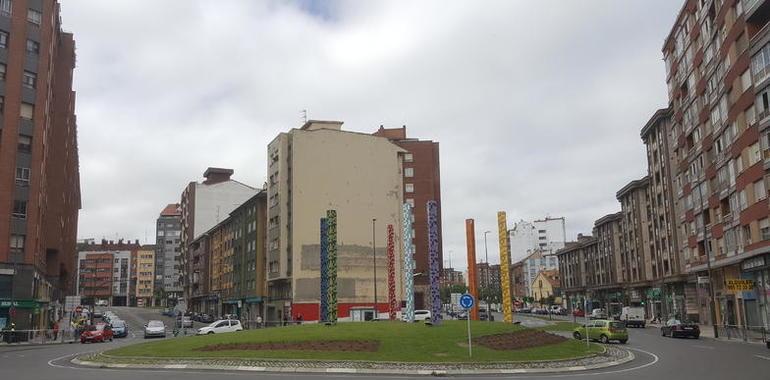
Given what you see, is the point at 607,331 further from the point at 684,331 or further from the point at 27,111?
the point at 27,111

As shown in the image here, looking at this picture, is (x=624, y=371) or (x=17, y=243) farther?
(x=17, y=243)

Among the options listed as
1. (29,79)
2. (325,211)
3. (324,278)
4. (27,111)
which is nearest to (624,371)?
(324,278)

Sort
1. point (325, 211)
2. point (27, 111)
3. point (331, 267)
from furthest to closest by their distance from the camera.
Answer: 1. point (325, 211)
2. point (27, 111)
3. point (331, 267)

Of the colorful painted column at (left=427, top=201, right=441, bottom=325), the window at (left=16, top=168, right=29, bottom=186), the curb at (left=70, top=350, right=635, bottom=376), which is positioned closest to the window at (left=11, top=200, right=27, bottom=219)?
the window at (left=16, top=168, right=29, bottom=186)

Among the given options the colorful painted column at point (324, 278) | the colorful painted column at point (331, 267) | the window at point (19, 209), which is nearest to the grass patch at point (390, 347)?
the colorful painted column at point (331, 267)

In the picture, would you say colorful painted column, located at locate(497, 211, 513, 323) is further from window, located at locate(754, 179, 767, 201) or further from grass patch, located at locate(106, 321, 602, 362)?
window, located at locate(754, 179, 767, 201)

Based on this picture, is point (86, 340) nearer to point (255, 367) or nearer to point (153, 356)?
point (153, 356)

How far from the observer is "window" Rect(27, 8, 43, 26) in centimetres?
6469

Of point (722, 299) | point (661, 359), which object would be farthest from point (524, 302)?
point (661, 359)

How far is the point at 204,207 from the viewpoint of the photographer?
484ft

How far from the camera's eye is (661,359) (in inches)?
1225

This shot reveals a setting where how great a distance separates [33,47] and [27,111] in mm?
6382

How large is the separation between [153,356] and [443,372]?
13.9 metres

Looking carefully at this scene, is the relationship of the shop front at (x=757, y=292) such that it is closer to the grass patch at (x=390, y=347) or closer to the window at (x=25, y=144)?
the grass patch at (x=390, y=347)
